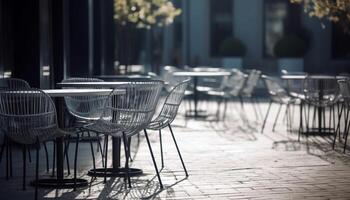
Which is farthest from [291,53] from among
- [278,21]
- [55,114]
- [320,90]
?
[55,114]

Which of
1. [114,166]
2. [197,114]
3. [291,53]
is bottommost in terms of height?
[197,114]

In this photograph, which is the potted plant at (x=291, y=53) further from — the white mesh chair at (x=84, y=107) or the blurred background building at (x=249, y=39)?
the white mesh chair at (x=84, y=107)

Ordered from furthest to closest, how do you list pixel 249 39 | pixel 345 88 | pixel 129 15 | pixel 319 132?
pixel 249 39 → pixel 129 15 → pixel 319 132 → pixel 345 88

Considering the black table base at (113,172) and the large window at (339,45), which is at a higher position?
the large window at (339,45)

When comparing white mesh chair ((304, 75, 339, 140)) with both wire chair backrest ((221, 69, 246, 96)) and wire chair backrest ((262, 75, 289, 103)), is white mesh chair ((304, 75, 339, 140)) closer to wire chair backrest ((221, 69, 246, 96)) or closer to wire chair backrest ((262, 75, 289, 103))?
wire chair backrest ((262, 75, 289, 103))

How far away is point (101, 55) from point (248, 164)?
5.40 meters

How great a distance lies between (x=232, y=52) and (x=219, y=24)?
218cm

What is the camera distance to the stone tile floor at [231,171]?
229 inches

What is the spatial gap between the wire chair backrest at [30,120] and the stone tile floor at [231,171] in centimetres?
48

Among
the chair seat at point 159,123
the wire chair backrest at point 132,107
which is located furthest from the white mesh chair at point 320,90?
the wire chair backrest at point 132,107

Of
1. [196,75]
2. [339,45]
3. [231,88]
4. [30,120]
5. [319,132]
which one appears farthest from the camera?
[339,45]

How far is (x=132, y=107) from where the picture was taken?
607cm

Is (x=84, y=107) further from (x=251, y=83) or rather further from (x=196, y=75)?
(x=251, y=83)

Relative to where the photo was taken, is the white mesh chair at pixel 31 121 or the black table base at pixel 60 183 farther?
the black table base at pixel 60 183
